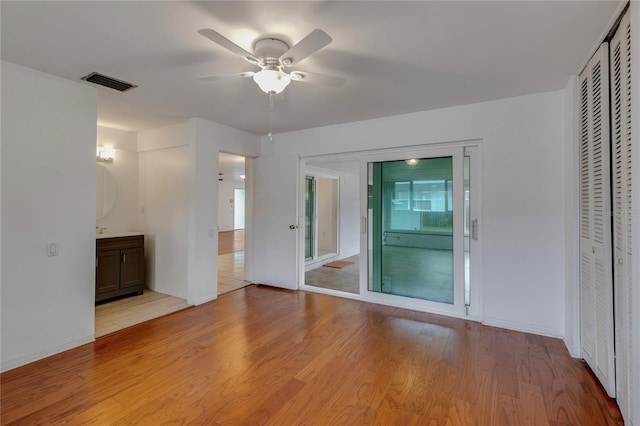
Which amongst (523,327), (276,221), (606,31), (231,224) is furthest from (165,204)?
(231,224)

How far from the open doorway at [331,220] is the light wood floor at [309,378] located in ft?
8.26

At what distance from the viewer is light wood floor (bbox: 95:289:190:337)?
10.2 ft

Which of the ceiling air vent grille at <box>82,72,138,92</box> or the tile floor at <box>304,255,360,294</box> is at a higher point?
the ceiling air vent grille at <box>82,72,138,92</box>

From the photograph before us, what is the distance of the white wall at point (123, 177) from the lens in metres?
4.13

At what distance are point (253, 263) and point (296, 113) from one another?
2481 mm

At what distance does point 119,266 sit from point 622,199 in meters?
4.93

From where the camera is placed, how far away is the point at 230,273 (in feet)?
17.8

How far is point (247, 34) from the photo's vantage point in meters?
1.89

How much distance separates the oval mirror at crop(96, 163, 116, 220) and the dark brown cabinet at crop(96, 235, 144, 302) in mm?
577

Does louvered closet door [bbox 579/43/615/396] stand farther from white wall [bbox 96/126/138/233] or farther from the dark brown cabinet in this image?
white wall [bbox 96/126/138/233]

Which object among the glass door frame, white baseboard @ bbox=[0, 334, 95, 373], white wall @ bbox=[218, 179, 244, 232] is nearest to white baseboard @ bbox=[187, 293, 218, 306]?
white baseboard @ bbox=[0, 334, 95, 373]

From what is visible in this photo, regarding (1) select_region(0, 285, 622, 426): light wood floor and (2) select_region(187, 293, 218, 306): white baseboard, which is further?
(2) select_region(187, 293, 218, 306): white baseboard

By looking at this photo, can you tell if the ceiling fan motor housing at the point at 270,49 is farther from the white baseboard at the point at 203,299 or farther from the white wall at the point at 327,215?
the white wall at the point at 327,215

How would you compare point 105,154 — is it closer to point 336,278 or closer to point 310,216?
point 310,216
